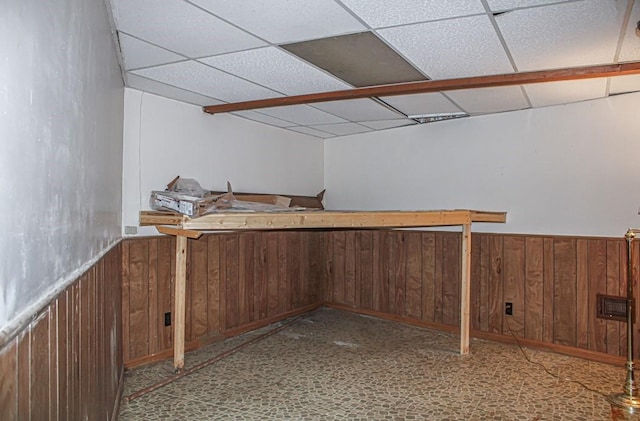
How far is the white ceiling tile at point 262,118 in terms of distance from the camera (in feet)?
13.9

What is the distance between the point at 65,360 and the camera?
1.15m

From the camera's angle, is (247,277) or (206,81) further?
(247,277)

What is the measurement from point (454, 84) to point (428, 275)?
2.33 m

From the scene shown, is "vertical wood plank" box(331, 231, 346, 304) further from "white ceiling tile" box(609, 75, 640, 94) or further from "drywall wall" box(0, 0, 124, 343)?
"drywall wall" box(0, 0, 124, 343)

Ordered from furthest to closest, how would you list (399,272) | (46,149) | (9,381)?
(399,272), (46,149), (9,381)

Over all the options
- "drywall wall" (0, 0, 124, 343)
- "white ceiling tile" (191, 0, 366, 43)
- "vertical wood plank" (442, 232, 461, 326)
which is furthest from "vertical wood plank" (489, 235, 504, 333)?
"drywall wall" (0, 0, 124, 343)

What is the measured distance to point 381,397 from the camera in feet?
9.54

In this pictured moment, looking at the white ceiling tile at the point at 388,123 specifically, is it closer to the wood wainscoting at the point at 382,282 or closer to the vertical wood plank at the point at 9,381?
the wood wainscoting at the point at 382,282

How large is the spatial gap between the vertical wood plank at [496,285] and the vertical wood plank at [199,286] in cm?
288

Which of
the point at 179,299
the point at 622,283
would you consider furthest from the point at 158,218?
the point at 622,283

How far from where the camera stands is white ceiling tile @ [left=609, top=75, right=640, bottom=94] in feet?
10.1

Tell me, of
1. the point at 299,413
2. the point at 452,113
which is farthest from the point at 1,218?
the point at 452,113

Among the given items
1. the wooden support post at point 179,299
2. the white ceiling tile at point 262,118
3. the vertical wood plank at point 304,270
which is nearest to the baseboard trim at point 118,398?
the wooden support post at point 179,299

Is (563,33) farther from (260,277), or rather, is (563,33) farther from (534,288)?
(260,277)
